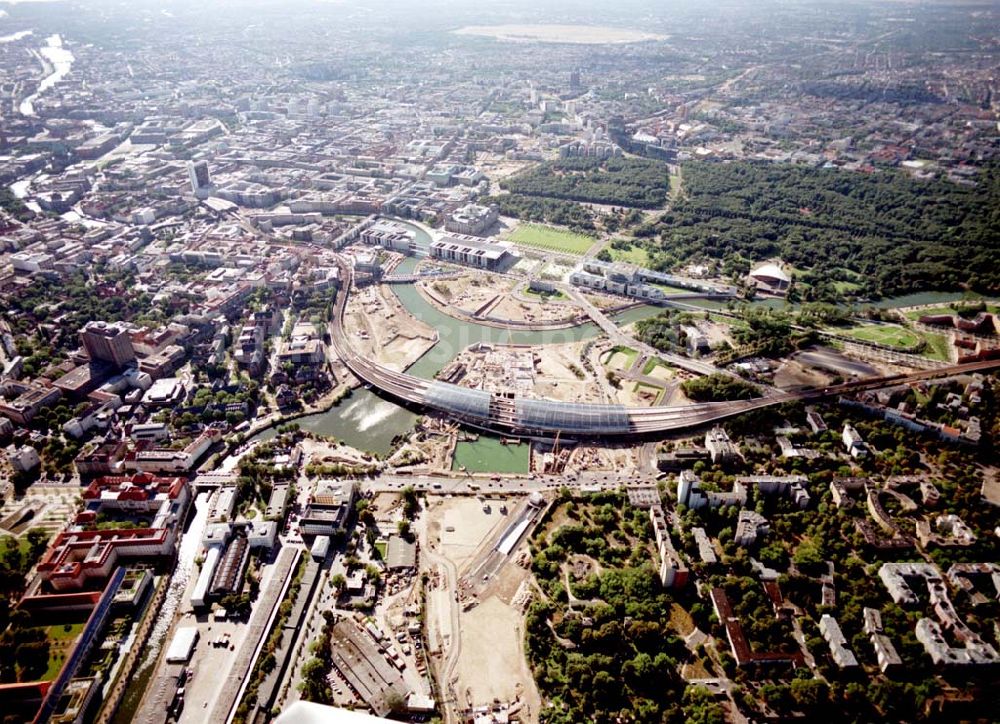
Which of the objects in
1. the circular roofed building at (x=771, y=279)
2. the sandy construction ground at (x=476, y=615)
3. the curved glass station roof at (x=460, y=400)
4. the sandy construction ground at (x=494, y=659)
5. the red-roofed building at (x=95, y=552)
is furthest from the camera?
the circular roofed building at (x=771, y=279)

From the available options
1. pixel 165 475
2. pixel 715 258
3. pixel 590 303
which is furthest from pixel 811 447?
pixel 165 475

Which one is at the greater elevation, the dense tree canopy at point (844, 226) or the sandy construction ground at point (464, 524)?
the dense tree canopy at point (844, 226)

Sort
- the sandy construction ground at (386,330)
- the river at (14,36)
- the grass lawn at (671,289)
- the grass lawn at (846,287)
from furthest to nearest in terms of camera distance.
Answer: the river at (14,36), the grass lawn at (846,287), the grass lawn at (671,289), the sandy construction ground at (386,330)

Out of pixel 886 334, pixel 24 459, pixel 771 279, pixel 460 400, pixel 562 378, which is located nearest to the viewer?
pixel 24 459

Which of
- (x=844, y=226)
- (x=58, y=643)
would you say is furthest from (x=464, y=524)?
(x=844, y=226)

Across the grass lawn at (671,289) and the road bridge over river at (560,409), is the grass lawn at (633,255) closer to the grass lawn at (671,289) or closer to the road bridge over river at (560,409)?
the grass lawn at (671,289)

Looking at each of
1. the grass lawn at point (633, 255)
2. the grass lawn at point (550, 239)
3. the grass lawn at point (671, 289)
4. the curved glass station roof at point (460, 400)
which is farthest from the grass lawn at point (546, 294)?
the curved glass station roof at point (460, 400)

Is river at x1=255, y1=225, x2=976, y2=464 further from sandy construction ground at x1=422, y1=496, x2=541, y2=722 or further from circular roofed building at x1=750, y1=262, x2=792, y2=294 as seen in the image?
sandy construction ground at x1=422, y1=496, x2=541, y2=722

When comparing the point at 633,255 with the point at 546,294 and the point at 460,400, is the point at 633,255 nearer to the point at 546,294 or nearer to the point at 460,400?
the point at 546,294
